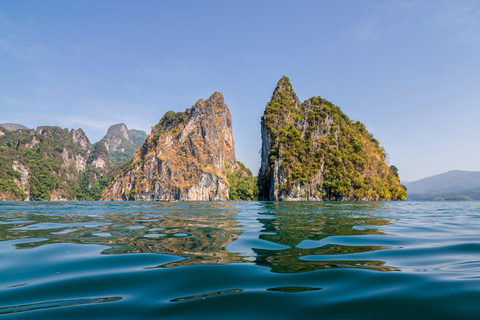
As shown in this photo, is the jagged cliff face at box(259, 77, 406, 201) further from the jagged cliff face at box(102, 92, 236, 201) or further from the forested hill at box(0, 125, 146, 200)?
the forested hill at box(0, 125, 146, 200)

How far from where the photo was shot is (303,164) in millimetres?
73500

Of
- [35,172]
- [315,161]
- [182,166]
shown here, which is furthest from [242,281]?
[35,172]

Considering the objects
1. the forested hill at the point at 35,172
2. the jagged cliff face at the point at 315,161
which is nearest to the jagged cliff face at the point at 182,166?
the forested hill at the point at 35,172

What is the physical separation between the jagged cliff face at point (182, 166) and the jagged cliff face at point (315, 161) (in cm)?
6582

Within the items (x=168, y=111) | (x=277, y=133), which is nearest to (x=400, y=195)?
(x=277, y=133)

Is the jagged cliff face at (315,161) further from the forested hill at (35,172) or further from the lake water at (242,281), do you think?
the forested hill at (35,172)

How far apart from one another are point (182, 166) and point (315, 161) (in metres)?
97.0

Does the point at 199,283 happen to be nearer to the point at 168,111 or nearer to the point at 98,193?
the point at 168,111

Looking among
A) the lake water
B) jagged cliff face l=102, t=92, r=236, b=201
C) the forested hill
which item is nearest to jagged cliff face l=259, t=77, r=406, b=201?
the lake water

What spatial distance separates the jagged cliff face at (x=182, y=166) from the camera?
142 m

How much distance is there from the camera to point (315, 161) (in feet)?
246

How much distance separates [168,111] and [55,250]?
197042 millimetres

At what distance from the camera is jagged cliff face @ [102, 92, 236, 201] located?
142 m

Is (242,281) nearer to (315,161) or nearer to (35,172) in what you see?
(315,161)
